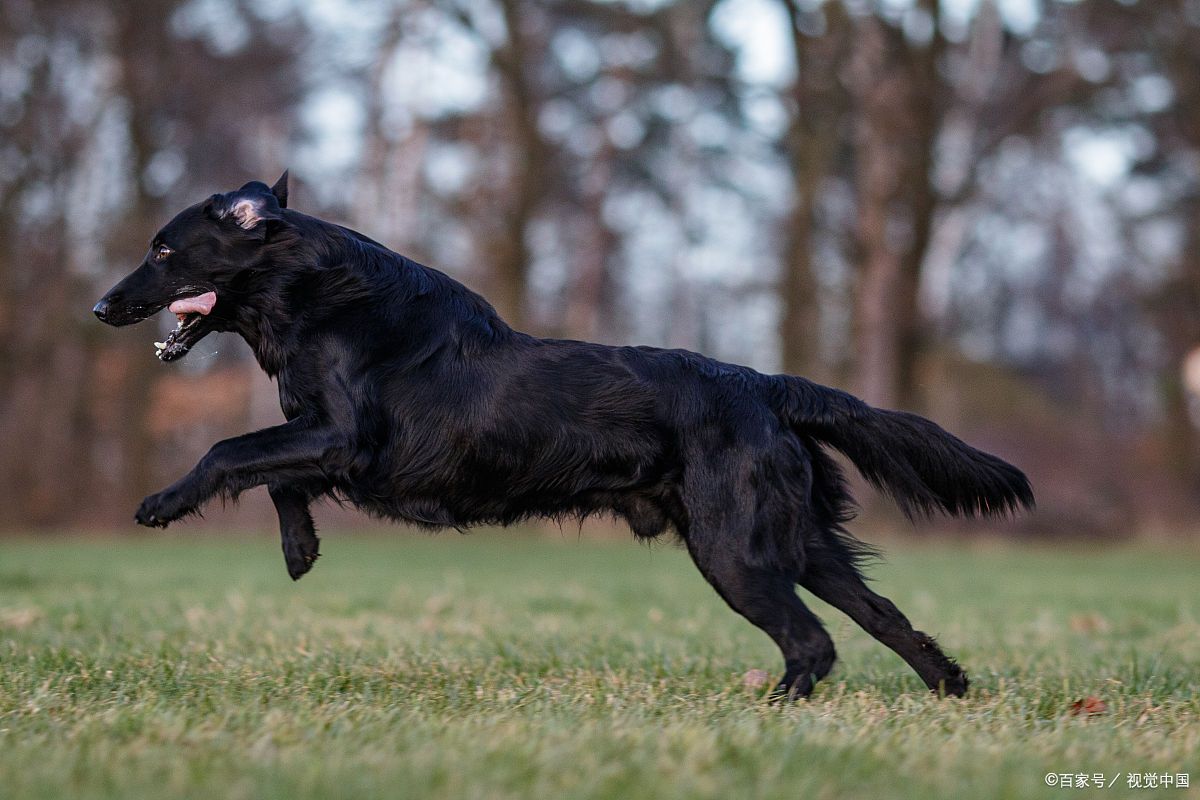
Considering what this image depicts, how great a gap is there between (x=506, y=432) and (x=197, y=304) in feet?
3.78

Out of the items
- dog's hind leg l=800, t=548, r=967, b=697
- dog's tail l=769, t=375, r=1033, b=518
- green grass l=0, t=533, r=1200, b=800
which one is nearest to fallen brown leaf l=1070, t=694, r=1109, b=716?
green grass l=0, t=533, r=1200, b=800

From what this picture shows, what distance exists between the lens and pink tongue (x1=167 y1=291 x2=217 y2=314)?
4.31 m

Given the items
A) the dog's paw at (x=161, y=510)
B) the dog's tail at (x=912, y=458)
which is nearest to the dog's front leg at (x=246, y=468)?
the dog's paw at (x=161, y=510)

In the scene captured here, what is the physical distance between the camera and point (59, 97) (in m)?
19.7

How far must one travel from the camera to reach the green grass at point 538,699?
8.72 ft

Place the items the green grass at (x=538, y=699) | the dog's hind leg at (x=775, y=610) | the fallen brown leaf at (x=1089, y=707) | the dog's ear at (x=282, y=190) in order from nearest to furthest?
the green grass at (x=538, y=699), the fallen brown leaf at (x=1089, y=707), the dog's hind leg at (x=775, y=610), the dog's ear at (x=282, y=190)

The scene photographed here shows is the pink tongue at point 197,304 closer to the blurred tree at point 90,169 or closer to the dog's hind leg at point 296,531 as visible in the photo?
the dog's hind leg at point 296,531

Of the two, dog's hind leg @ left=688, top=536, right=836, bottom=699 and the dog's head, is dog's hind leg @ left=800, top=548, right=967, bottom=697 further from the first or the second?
the dog's head

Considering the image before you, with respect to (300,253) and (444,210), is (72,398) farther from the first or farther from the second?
(300,253)

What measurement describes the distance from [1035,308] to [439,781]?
31998mm

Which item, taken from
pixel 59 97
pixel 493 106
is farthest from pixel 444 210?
pixel 59 97

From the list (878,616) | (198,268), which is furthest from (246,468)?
(878,616)

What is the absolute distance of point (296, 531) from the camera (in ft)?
13.9

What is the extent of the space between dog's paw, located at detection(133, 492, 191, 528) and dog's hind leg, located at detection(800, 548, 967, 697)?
6.87 ft
